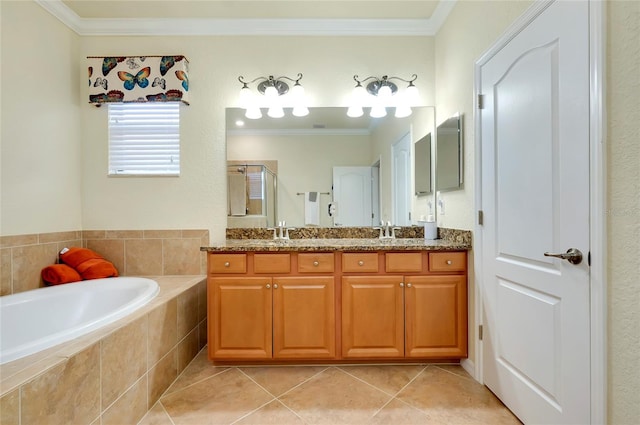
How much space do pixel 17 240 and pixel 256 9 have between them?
2.38 m

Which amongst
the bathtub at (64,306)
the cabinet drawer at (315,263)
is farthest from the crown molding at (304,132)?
the bathtub at (64,306)

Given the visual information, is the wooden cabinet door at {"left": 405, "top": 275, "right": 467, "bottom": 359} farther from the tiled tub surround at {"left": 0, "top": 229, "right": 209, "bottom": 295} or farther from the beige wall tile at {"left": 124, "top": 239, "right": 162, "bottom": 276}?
the beige wall tile at {"left": 124, "top": 239, "right": 162, "bottom": 276}

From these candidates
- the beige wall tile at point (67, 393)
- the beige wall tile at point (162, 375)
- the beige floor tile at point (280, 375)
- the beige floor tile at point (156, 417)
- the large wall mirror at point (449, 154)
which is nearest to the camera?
the beige wall tile at point (67, 393)

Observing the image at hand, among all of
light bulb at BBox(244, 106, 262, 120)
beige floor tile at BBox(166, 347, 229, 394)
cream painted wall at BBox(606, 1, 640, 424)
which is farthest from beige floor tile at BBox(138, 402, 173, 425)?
light bulb at BBox(244, 106, 262, 120)

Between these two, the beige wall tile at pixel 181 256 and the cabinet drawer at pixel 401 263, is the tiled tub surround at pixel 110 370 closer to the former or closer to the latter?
the beige wall tile at pixel 181 256

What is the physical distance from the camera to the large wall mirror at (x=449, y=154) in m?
2.07

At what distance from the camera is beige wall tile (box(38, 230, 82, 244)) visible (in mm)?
2161

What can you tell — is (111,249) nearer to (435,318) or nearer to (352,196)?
(352,196)

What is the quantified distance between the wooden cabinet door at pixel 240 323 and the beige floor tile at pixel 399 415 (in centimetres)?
78

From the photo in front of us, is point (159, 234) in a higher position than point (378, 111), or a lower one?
lower

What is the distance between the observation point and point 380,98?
2.53 metres

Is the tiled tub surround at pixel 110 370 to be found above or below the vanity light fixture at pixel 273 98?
below

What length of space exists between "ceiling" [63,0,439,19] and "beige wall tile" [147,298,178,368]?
87.3 inches

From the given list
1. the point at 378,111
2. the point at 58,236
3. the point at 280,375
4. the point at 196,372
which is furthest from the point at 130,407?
the point at 378,111
